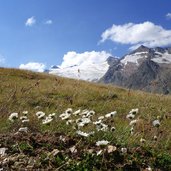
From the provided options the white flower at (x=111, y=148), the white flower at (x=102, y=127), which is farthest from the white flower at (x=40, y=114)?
the white flower at (x=111, y=148)

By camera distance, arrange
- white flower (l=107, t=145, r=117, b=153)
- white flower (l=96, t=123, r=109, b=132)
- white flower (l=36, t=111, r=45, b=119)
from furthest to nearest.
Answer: white flower (l=36, t=111, r=45, b=119) → white flower (l=96, t=123, r=109, b=132) → white flower (l=107, t=145, r=117, b=153)

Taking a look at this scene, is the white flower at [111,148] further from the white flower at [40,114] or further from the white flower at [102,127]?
the white flower at [40,114]

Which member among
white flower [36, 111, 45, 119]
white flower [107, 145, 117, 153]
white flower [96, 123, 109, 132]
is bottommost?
white flower [107, 145, 117, 153]

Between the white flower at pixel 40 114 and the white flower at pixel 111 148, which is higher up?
the white flower at pixel 40 114

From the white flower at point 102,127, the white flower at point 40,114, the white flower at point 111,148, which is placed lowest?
the white flower at point 111,148

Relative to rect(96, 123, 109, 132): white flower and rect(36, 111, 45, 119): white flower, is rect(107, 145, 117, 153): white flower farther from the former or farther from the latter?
rect(36, 111, 45, 119): white flower

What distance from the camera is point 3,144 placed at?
7.69 metres

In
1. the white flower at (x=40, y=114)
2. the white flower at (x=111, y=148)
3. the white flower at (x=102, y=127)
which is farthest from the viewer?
the white flower at (x=40, y=114)

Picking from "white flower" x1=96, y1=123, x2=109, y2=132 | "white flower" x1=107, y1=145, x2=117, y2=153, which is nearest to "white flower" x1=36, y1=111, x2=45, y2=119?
"white flower" x1=96, y1=123, x2=109, y2=132

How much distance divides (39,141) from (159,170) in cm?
208

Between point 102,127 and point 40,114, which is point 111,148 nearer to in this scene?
point 102,127

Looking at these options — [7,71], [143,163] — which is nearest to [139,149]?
[143,163]

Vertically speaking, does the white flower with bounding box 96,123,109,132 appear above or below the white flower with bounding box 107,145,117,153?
above

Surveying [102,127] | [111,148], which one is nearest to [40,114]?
[102,127]
